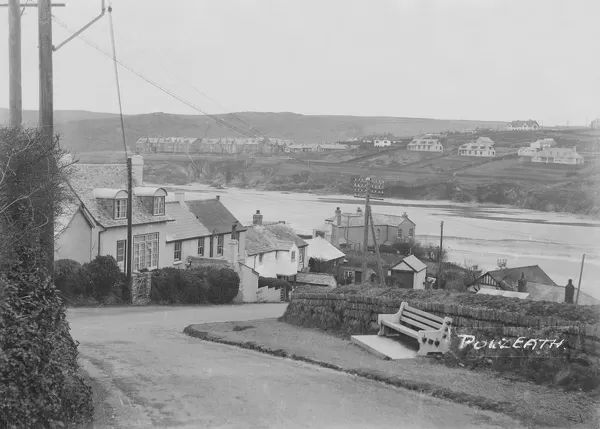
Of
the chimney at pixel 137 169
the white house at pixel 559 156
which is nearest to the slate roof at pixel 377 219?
the white house at pixel 559 156

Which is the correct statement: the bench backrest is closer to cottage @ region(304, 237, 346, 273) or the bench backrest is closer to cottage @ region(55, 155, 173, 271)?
cottage @ region(55, 155, 173, 271)

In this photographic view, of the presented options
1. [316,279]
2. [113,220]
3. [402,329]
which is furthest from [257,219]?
[402,329]

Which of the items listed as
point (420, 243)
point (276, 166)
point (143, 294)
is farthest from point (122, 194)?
point (420, 243)

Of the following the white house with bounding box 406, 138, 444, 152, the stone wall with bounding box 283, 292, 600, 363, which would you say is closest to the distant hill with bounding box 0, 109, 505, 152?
the white house with bounding box 406, 138, 444, 152

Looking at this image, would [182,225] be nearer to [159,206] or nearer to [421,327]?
[159,206]

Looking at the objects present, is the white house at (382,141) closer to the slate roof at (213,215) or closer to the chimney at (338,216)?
the chimney at (338,216)
